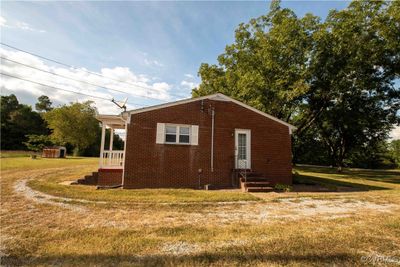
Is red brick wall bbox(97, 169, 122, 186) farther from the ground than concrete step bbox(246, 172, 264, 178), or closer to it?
Result: closer to it

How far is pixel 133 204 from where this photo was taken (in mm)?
7043

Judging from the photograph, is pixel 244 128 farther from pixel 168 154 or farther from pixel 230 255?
pixel 230 255

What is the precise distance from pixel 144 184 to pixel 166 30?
399 inches

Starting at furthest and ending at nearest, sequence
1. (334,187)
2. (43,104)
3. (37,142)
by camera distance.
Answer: (43,104) < (37,142) < (334,187)

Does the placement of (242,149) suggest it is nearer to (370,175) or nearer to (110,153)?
(110,153)

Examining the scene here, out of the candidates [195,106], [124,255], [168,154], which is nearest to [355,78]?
[195,106]

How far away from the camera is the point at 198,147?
11023 millimetres

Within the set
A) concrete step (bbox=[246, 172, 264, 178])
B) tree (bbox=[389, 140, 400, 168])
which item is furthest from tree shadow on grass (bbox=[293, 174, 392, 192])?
tree (bbox=[389, 140, 400, 168])

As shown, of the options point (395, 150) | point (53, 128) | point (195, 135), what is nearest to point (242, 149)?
point (195, 135)

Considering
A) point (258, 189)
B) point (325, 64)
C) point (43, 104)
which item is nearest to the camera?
point (258, 189)

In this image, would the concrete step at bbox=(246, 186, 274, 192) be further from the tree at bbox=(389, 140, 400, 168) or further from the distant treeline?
the tree at bbox=(389, 140, 400, 168)

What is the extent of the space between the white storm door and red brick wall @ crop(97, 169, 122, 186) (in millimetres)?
6039

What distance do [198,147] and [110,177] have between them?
4.65m

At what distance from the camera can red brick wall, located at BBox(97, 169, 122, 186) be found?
10805mm
